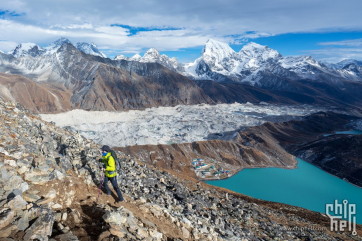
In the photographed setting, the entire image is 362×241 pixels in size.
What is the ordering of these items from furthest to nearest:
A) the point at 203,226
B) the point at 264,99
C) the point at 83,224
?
the point at 264,99 → the point at 203,226 → the point at 83,224

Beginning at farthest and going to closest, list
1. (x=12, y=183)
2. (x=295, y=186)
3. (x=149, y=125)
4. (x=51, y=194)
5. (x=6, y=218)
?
(x=149, y=125)
(x=295, y=186)
(x=51, y=194)
(x=12, y=183)
(x=6, y=218)

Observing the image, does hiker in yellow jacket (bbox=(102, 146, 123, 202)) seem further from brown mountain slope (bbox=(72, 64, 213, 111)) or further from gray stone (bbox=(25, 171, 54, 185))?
brown mountain slope (bbox=(72, 64, 213, 111))

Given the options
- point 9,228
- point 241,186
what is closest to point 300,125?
point 241,186

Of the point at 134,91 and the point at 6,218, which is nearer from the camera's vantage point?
the point at 6,218

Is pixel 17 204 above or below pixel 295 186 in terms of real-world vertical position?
above

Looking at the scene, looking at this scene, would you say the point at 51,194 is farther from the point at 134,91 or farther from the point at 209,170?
the point at 134,91

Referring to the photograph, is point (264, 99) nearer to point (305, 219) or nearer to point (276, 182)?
point (276, 182)

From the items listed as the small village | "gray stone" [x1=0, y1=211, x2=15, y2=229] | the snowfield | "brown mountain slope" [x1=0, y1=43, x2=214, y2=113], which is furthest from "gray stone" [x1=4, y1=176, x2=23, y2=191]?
"brown mountain slope" [x1=0, y1=43, x2=214, y2=113]

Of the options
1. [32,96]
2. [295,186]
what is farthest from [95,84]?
[295,186]
